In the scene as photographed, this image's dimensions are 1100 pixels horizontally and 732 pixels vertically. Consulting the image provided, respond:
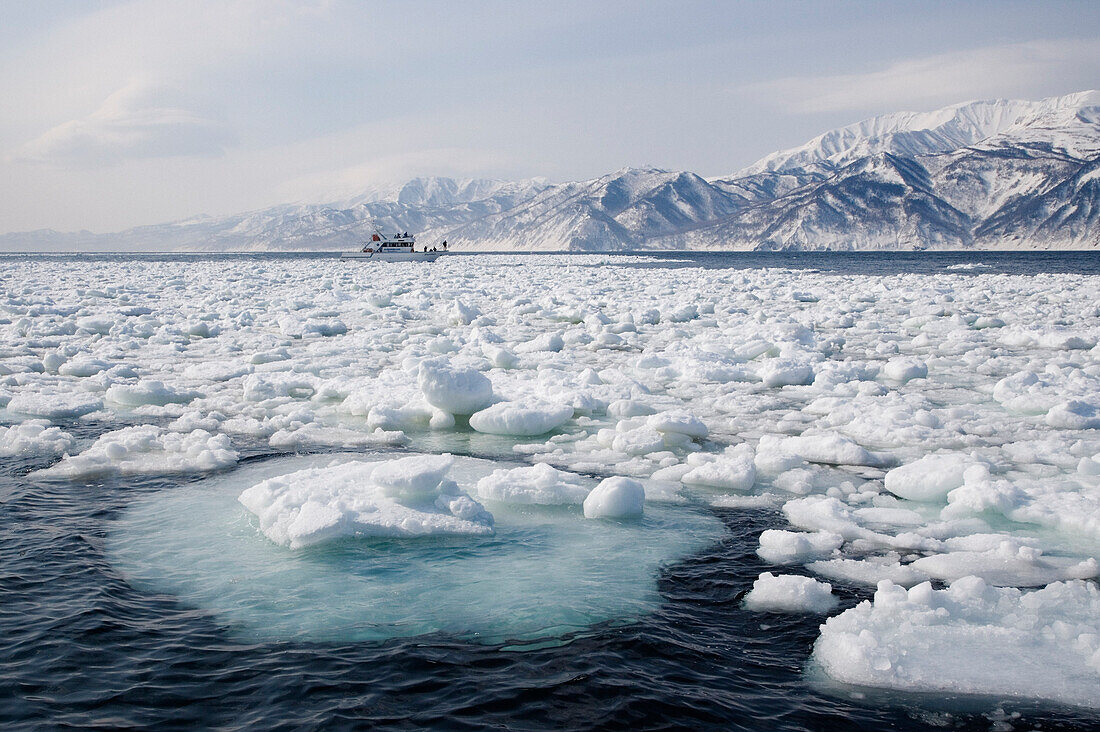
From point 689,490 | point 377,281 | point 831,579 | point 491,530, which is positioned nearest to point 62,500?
point 491,530

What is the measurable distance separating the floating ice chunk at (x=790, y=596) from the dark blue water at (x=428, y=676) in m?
0.09

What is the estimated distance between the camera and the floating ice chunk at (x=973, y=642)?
3.78 metres

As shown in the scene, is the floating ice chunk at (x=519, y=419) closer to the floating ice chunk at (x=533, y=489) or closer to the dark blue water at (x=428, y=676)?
Answer: the floating ice chunk at (x=533, y=489)

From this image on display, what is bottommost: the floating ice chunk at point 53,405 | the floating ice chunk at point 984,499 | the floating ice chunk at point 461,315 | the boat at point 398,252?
the floating ice chunk at point 984,499

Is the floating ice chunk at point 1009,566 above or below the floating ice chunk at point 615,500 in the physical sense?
below

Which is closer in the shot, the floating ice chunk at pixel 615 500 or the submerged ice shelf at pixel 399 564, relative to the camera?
the submerged ice shelf at pixel 399 564

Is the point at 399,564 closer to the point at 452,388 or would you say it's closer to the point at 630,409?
the point at 452,388

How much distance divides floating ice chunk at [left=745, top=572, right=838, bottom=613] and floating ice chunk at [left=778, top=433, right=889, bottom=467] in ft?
10.3

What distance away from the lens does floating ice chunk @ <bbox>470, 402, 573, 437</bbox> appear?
9.16 m

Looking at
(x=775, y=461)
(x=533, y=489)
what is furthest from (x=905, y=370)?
(x=533, y=489)

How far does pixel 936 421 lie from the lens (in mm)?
9125

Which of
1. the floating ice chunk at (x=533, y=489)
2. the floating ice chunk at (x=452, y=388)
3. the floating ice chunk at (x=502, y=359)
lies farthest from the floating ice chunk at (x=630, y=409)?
the floating ice chunk at (x=502, y=359)

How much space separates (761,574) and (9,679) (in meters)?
4.41

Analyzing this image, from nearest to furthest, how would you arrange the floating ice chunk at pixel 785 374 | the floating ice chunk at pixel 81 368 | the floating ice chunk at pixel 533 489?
the floating ice chunk at pixel 533 489, the floating ice chunk at pixel 785 374, the floating ice chunk at pixel 81 368
